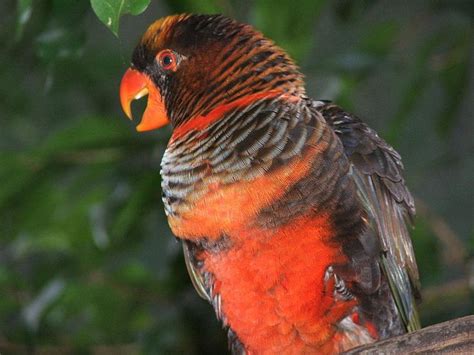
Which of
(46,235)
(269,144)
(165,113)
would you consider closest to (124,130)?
(165,113)

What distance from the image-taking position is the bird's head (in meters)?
2.28

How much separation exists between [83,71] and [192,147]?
1.74 m

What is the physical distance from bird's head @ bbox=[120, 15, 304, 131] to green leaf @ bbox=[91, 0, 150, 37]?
0.93 meters

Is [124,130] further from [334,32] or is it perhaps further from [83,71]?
[334,32]

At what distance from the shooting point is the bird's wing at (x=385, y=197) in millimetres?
2154

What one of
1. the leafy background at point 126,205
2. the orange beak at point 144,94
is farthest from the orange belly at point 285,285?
the leafy background at point 126,205

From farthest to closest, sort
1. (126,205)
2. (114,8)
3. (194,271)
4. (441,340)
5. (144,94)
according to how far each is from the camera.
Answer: (126,205)
(144,94)
(194,271)
(441,340)
(114,8)

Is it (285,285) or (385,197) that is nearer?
(285,285)

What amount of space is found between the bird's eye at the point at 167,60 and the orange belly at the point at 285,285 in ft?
2.11

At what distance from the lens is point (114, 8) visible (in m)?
1.33

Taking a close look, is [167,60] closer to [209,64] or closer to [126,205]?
→ [209,64]

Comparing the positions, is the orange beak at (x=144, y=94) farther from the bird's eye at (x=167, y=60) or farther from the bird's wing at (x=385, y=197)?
the bird's wing at (x=385, y=197)

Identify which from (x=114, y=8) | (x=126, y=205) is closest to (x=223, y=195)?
(x=114, y=8)

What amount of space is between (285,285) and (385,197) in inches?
16.5
